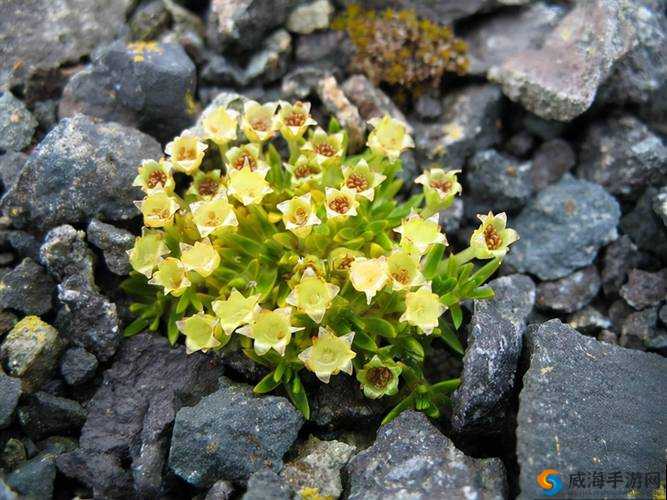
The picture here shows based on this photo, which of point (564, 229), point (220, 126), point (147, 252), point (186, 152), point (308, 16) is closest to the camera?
point (147, 252)

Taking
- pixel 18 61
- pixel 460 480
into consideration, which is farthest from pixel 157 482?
pixel 18 61

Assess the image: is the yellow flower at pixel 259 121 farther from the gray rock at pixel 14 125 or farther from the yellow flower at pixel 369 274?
the gray rock at pixel 14 125

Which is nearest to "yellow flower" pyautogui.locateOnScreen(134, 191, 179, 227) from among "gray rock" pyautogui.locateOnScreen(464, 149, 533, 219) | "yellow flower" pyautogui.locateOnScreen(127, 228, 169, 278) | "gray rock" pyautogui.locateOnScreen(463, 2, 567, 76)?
"yellow flower" pyautogui.locateOnScreen(127, 228, 169, 278)

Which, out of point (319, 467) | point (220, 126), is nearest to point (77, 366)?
point (319, 467)

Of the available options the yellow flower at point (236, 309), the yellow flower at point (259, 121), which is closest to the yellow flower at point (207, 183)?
the yellow flower at point (259, 121)

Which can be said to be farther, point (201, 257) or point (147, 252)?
point (147, 252)

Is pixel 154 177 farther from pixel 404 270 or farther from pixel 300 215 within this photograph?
pixel 404 270
